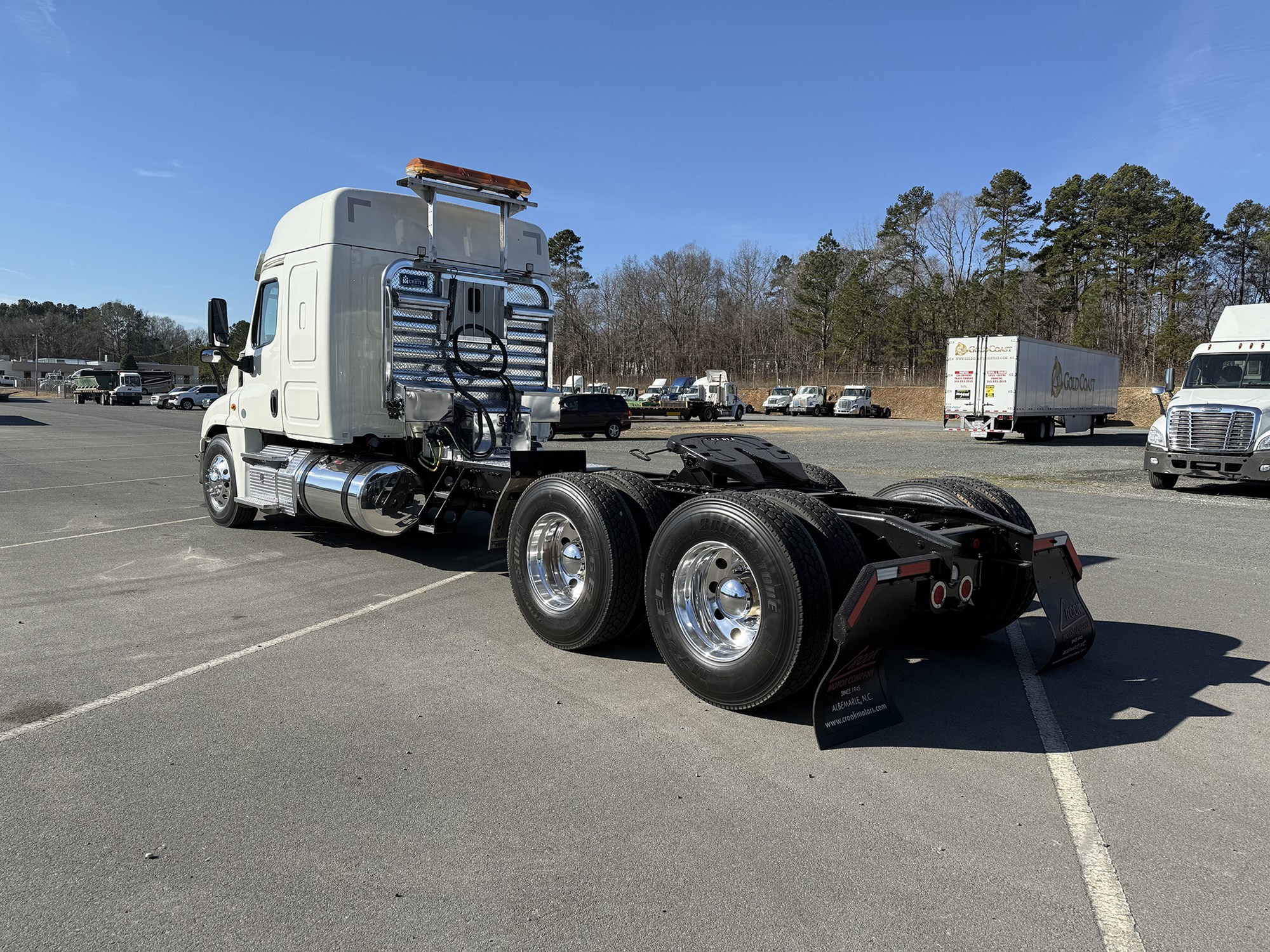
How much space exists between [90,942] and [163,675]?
2.54 metres

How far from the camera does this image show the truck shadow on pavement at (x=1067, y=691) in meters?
4.10

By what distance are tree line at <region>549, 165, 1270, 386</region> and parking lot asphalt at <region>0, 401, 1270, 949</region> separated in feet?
217

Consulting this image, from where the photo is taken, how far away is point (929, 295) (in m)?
78.7

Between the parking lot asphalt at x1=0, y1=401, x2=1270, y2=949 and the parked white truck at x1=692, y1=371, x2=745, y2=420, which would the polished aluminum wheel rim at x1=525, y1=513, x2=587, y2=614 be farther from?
the parked white truck at x1=692, y1=371, x2=745, y2=420

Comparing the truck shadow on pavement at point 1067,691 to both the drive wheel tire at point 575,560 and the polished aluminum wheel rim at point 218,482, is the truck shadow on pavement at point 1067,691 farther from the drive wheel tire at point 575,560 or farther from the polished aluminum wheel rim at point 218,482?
the polished aluminum wheel rim at point 218,482

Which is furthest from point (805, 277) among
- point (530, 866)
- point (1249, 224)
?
point (530, 866)

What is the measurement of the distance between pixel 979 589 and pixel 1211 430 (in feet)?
39.6

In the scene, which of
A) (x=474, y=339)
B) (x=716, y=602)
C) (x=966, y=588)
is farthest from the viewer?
(x=474, y=339)

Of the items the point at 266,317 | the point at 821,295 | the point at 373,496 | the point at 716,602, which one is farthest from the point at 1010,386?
the point at 821,295

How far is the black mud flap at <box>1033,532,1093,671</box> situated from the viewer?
4664 millimetres

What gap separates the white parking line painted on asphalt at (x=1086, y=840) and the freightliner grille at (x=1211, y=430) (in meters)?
12.0

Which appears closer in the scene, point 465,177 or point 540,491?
point 540,491

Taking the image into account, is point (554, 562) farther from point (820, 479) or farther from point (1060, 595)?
point (1060, 595)

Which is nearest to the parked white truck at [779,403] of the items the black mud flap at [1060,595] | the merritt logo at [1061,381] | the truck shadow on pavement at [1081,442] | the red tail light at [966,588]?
the truck shadow on pavement at [1081,442]
